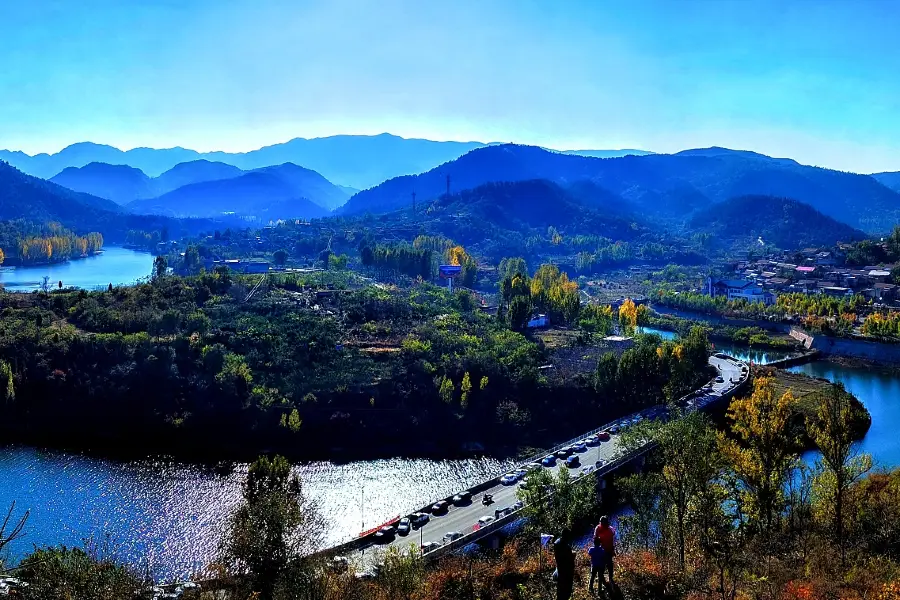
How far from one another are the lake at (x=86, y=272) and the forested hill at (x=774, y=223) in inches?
4146

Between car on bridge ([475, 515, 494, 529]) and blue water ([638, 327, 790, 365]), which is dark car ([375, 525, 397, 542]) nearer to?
car on bridge ([475, 515, 494, 529])

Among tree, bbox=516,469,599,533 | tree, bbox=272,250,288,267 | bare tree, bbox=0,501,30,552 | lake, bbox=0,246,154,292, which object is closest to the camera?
bare tree, bbox=0,501,30,552

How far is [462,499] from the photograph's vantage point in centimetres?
2355

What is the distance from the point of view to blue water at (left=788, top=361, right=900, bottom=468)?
99.9 feet

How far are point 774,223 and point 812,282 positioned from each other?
217 feet

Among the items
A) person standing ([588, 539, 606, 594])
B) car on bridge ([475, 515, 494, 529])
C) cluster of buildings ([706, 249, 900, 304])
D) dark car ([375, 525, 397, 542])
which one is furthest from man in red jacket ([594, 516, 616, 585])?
cluster of buildings ([706, 249, 900, 304])

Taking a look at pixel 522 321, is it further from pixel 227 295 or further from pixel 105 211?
pixel 105 211

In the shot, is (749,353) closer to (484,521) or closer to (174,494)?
(484,521)

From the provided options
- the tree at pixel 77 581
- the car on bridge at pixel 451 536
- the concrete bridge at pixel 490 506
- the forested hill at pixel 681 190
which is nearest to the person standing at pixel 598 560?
the concrete bridge at pixel 490 506

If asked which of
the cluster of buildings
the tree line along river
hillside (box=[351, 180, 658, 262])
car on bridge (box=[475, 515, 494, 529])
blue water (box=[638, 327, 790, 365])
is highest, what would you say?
hillside (box=[351, 180, 658, 262])

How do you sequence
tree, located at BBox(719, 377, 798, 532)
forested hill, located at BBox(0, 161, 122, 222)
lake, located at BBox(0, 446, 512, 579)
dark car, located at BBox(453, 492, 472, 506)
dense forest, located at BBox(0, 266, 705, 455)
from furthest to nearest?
forested hill, located at BBox(0, 161, 122, 222) < dense forest, located at BBox(0, 266, 705, 455) < dark car, located at BBox(453, 492, 472, 506) < lake, located at BBox(0, 446, 512, 579) < tree, located at BBox(719, 377, 798, 532)

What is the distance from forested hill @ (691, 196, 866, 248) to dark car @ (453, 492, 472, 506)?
106 m

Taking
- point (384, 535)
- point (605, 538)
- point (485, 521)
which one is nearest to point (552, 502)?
point (605, 538)

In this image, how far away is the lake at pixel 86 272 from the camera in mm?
76662
